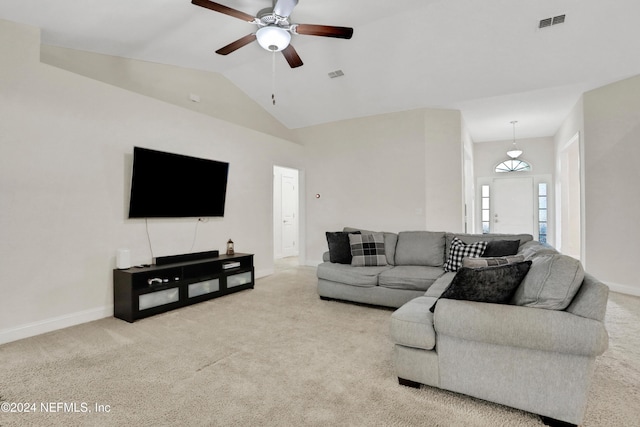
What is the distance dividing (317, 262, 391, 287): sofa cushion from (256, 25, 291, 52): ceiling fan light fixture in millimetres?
2571

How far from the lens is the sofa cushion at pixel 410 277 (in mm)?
3506

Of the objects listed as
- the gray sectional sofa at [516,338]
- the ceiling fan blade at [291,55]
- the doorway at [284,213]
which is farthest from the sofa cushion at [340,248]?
the doorway at [284,213]

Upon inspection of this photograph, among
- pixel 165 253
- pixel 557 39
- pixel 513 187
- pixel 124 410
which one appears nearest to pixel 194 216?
pixel 165 253

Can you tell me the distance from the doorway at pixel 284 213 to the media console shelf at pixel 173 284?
3.09 meters

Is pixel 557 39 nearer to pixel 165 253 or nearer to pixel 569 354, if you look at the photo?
pixel 569 354

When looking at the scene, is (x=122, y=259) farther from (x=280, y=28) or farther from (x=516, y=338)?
(x=516, y=338)

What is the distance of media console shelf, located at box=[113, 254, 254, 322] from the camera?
3.38m

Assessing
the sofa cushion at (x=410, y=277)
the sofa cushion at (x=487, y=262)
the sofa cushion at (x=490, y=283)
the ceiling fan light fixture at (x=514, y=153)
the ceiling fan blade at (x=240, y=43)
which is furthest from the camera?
the ceiling fan light fixture at (x=514, y=153)

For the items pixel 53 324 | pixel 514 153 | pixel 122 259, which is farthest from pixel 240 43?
pixel 514 153

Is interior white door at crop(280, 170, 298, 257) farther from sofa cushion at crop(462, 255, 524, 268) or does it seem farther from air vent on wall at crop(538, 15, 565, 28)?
sofa cushion at crop(462, 255, 524, 268)

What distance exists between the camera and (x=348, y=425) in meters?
1.71

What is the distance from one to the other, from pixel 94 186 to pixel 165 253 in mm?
1167

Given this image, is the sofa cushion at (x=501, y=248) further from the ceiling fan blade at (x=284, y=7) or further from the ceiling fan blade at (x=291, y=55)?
the ceiling fan blade at (x=284, y=7)

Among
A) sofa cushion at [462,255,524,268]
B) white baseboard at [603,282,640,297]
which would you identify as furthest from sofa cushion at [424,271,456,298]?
white baseboard at [603,282,640,297]
